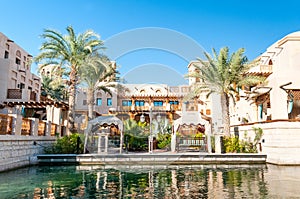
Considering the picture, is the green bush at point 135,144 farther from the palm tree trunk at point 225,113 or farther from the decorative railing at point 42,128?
the palm tree trunk at point 225,113

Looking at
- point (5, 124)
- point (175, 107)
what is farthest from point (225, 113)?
point (175, 107)

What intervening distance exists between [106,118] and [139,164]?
14.8 feet

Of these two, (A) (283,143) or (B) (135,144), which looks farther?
(B) (135,144)

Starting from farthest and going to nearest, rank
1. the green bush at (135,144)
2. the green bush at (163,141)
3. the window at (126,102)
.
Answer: the window at (126,102)
the green bush at (163,141)
the green bush at (135,144)

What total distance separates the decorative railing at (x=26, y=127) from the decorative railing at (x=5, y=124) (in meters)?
1.26

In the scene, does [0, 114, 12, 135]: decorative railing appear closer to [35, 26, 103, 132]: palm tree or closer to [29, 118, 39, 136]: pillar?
[29, 118, 39, 136]: pillar

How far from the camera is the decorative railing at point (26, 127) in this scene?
12.8 meters

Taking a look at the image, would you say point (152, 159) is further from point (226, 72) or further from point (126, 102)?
point (126, 102)

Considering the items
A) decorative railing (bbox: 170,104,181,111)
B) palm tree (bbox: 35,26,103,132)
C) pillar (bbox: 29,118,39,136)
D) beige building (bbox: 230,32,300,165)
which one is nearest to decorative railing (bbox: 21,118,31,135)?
pillar (bbox: 29,118,39,136)

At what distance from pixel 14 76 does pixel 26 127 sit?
16.3 meters

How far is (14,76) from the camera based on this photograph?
87.4ft

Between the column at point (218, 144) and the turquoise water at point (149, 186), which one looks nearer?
the turquoise water at point (149, 186)

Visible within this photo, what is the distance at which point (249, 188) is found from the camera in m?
7.75

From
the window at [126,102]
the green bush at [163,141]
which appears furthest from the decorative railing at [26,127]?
the window at [126,102]
